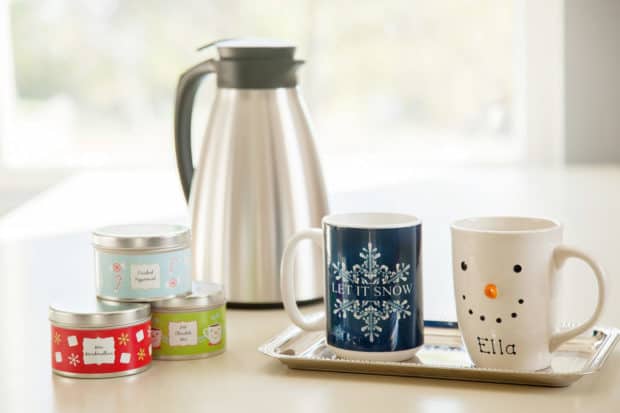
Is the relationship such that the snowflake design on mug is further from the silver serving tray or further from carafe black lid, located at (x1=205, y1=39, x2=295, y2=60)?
carafe black lid, located at (x1=205, y1=39, x2=295, y2=60)

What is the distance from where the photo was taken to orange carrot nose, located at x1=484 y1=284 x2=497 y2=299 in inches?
29.2

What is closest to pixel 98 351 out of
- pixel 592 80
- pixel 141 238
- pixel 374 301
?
pixel 141 238

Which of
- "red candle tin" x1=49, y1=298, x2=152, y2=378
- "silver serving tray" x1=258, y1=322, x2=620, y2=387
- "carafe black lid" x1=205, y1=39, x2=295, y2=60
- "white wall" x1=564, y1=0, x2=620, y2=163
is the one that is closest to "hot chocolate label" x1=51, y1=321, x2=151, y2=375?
"red candle tin" x1=49, y1=298, x2=152, y2=378

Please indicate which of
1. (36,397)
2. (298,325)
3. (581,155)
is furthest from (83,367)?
(581,155)

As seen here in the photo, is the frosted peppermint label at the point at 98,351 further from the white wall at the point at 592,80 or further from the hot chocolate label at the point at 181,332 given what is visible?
the white wall at the point at 592,80

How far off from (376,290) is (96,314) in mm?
216

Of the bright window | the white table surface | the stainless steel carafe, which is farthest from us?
the bright window

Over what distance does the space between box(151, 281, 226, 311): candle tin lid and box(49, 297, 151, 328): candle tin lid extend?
3 cm

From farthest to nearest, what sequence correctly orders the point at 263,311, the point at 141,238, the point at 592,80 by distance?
the point at 592,80, the point at 263,311, the point at 141,238

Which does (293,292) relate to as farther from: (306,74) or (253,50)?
(306,74)

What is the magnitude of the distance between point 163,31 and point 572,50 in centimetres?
109

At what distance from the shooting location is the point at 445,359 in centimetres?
81

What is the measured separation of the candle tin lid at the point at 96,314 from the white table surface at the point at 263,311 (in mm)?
45

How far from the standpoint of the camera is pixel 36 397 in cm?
74
